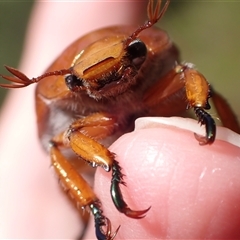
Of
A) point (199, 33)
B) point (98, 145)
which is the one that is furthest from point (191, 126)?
point (199, 33)

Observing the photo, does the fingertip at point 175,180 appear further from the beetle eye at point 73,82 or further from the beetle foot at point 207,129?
the beetle eye at point 73,82

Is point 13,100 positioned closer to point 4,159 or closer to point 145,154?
point 4,159

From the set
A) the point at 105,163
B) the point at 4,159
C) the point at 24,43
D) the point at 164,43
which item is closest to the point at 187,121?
the point at 105,163

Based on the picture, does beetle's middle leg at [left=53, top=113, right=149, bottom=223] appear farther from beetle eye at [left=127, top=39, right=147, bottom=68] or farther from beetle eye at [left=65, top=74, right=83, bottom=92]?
beetle eye at [left=127, top=39, right=147, bottom=68]

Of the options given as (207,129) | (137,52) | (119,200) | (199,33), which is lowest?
(199,33)

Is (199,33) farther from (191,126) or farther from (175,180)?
(175,180)

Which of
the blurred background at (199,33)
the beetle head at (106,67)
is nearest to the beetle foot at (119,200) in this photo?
the beetle head at (106,67)

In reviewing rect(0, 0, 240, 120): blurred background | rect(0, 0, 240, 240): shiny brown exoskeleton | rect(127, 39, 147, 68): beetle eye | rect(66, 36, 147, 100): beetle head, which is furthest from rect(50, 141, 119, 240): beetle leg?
rect(0, 0, 240, 120): blurred background
